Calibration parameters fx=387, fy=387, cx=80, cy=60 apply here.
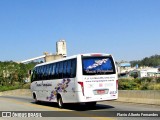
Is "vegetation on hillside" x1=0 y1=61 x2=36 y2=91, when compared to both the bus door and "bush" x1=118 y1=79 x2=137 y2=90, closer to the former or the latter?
"bush" x1=118 y1=79 x2=137 y2=90

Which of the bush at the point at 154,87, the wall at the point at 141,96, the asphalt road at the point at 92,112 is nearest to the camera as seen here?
the asphalt road at the point at 92,112

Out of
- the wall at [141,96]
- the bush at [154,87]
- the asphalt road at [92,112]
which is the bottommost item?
the asphalt road at [92,112]

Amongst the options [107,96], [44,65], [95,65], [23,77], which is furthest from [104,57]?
[23,77]

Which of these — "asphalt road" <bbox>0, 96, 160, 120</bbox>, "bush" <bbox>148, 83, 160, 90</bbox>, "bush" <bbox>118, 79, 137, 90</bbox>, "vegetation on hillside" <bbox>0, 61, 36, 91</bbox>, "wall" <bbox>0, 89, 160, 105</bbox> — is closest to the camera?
"asphalt road" <bbox>0, 96, 160, 120</bbox>

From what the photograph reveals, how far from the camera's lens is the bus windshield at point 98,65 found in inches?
743

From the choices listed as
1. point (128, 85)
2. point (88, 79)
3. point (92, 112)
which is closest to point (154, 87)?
point (128, 85)

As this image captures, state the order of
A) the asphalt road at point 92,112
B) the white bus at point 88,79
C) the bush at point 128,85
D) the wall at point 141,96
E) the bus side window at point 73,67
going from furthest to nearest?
the bush at point 128,85, the wall at point 141,96, the bus side window at point 73,67, the white bus at point 88,79, the asphalt road at point 92,112

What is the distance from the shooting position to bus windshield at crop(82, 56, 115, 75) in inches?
743

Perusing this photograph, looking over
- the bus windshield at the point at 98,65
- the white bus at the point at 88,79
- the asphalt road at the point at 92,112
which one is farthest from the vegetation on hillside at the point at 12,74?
the bus windshield at the point at 98,65

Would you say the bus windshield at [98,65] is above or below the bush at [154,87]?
above

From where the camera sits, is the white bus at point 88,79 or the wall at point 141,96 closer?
the white bus at point 88,79

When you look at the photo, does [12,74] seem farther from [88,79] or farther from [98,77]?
[88,79]

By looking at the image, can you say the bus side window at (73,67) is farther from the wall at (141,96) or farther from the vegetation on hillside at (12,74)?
the vegetation on hillside at (12,74)

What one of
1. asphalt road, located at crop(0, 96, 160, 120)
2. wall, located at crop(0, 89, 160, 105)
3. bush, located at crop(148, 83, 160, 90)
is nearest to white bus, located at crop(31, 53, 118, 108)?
asphalt road, located at crop(0, 96, 160, 120)
